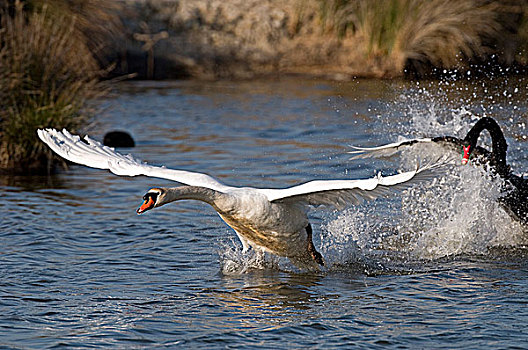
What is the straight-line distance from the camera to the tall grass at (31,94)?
1227cm

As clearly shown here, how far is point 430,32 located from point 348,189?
44.4 feet

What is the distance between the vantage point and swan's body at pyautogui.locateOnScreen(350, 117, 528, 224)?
873 cm

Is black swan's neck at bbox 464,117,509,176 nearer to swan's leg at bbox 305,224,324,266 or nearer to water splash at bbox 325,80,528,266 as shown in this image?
water splash at bbox 325,80,528,266

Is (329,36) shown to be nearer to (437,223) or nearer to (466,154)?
(437,223)

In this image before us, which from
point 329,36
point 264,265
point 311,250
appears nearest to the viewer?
point 311,250

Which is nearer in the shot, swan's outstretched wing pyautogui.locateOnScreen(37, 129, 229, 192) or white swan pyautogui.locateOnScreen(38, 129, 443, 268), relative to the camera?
white swan pyautogui.locateOnScreen(38, 129, 443, 268)

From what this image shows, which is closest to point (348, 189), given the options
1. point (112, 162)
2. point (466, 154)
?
point (466, 154)

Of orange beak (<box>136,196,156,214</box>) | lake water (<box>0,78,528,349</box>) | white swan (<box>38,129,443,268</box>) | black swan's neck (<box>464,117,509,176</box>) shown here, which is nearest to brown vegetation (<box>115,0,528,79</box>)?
lake water (<box>0,78,528,349</box>)

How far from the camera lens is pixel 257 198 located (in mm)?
7492

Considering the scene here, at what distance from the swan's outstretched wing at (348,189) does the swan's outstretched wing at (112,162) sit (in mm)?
621

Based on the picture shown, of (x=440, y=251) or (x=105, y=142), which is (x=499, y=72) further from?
(x=440, y=251)

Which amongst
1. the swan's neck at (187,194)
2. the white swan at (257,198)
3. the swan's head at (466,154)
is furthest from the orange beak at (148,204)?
the swan's head at (466,154)

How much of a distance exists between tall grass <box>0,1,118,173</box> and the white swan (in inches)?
166

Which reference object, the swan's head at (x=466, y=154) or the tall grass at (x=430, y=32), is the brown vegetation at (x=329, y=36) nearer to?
the tall grass at (x=430, y=32)
